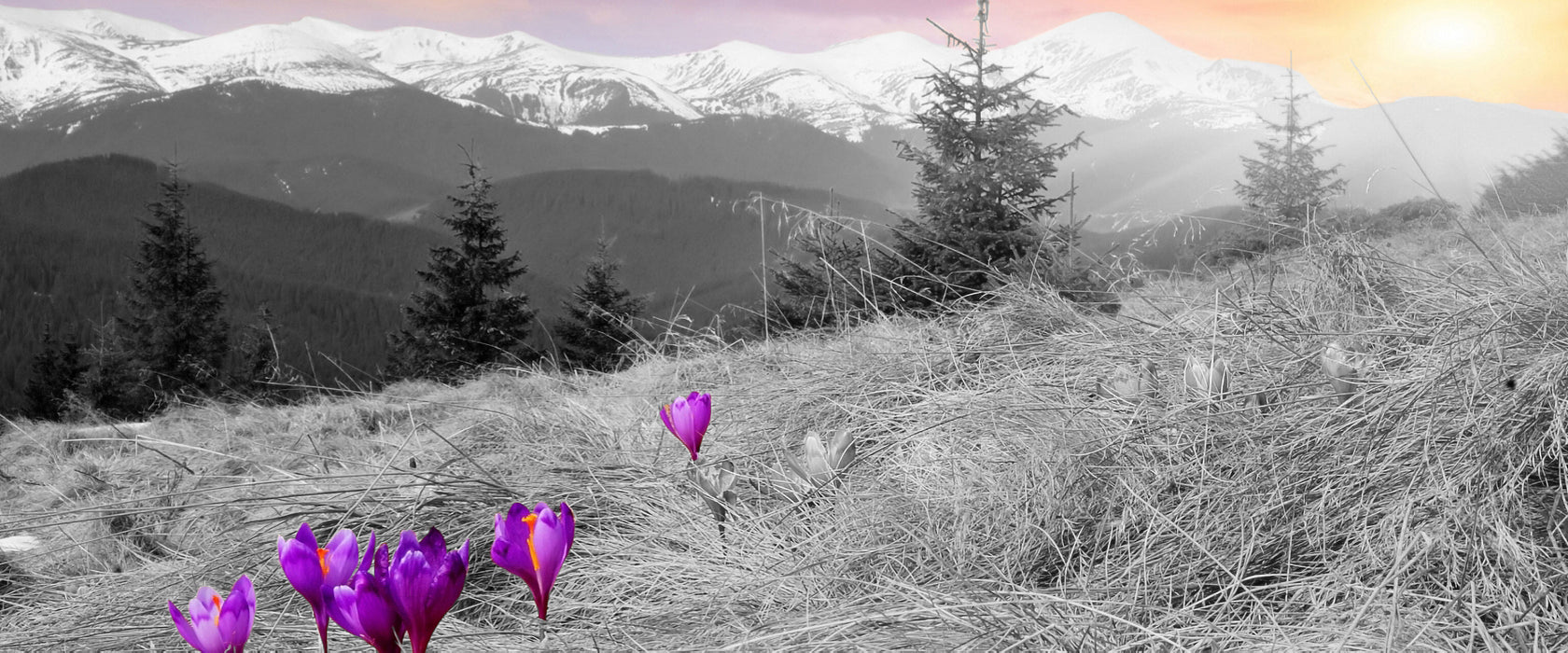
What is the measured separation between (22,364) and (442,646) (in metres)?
117

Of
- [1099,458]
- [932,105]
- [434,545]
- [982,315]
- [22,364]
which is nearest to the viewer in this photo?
[434,545]

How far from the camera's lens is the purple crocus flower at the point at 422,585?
73 cm

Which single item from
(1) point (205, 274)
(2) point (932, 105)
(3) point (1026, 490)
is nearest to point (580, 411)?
(3) point (1026, 490)

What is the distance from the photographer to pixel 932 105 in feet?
40.3

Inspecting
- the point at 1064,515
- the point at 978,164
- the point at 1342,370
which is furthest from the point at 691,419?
the point at 978,164

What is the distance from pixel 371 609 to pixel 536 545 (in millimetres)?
161

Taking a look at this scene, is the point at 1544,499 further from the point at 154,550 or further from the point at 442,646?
the point at 154,550

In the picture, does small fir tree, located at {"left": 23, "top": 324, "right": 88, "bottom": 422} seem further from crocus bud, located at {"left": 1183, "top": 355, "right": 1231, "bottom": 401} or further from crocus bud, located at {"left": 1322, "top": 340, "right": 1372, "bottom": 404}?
crocus bud, located at {"left": 1322, "top": 340, "right": 1372, "bottom": 404}

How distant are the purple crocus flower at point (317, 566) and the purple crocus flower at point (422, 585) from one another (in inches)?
3.4

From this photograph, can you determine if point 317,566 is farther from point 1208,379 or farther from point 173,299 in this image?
point 173,299

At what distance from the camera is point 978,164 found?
433 inches

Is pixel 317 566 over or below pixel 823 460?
over

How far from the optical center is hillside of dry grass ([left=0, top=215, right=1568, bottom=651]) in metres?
1.04

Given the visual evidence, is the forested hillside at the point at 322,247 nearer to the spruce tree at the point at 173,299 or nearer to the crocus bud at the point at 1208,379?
the spruce tree at the point at 173,299
